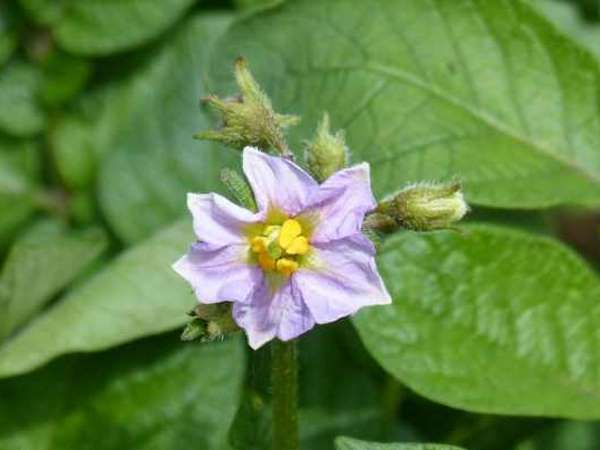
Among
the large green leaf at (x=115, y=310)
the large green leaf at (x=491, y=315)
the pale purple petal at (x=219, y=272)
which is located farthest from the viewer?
the large green leaf at (x=115, y=310)

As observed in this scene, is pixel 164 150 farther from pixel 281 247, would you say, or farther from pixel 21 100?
pixel 281 247

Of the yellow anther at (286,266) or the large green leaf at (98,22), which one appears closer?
the yellow anther at (286,266)

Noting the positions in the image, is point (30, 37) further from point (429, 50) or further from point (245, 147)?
point (245, 147)

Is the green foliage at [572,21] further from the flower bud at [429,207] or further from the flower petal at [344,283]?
the flower petal at [344,283]

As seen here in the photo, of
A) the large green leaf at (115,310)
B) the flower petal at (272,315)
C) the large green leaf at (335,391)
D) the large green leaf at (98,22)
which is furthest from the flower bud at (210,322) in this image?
the large green leaf at (98,22)

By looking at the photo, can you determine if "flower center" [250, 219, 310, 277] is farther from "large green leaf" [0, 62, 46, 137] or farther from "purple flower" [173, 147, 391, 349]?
"large green leaf" [0, 62, 46, 137]
